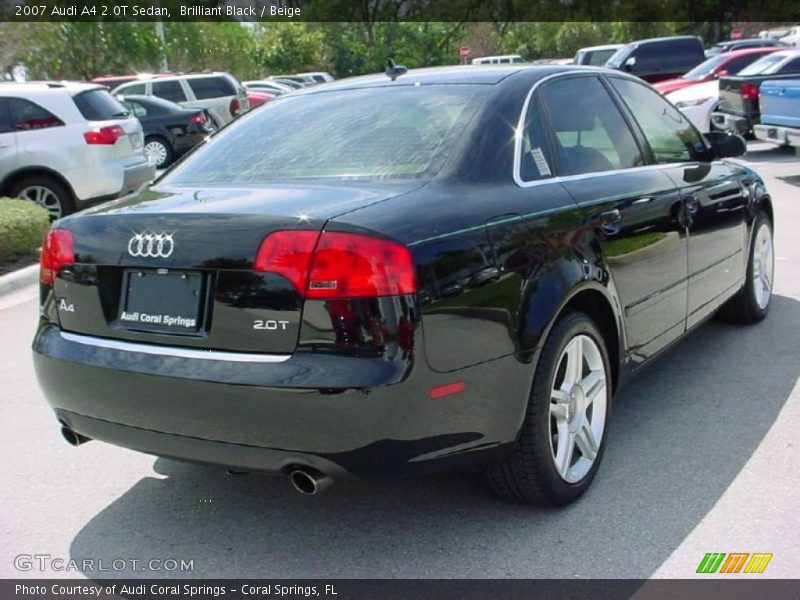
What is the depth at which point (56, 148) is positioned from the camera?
10680mm

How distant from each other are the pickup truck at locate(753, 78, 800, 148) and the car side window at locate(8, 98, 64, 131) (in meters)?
9.14

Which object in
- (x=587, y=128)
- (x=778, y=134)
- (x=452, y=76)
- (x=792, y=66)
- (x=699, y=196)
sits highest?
(x=452, y=76)

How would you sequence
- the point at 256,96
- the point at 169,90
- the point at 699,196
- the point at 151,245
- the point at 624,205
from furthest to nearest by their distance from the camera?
1. the point at 256,96
2. the point at 169,90
3. the point at 699,196
4. the point at 624,205
5. the point at 151,245

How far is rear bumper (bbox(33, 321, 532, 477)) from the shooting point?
2877 millimetres

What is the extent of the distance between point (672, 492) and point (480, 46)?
189 feet

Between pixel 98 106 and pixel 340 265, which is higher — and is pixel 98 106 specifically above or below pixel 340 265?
below

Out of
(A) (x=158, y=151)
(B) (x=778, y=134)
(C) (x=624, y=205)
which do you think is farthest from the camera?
(A) (x=158, y=151)

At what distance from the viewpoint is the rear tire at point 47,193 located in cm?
1068

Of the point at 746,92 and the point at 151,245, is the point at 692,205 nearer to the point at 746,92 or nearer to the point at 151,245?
the point at 151,245

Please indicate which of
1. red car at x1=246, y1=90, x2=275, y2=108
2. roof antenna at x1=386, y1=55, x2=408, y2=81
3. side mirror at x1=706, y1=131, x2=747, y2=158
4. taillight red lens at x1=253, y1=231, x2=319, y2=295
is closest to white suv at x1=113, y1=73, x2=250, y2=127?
red car at x1=246, y1=90, x2=275, y2=108

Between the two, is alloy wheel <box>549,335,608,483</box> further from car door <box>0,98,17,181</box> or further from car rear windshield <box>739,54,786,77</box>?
car rear windshield <box>739,54,786,77</box>

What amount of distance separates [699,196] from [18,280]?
6.05 meters

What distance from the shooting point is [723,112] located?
52.5ft

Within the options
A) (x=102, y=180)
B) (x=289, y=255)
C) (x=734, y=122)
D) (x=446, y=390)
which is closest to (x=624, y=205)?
(x=446, y=390)
